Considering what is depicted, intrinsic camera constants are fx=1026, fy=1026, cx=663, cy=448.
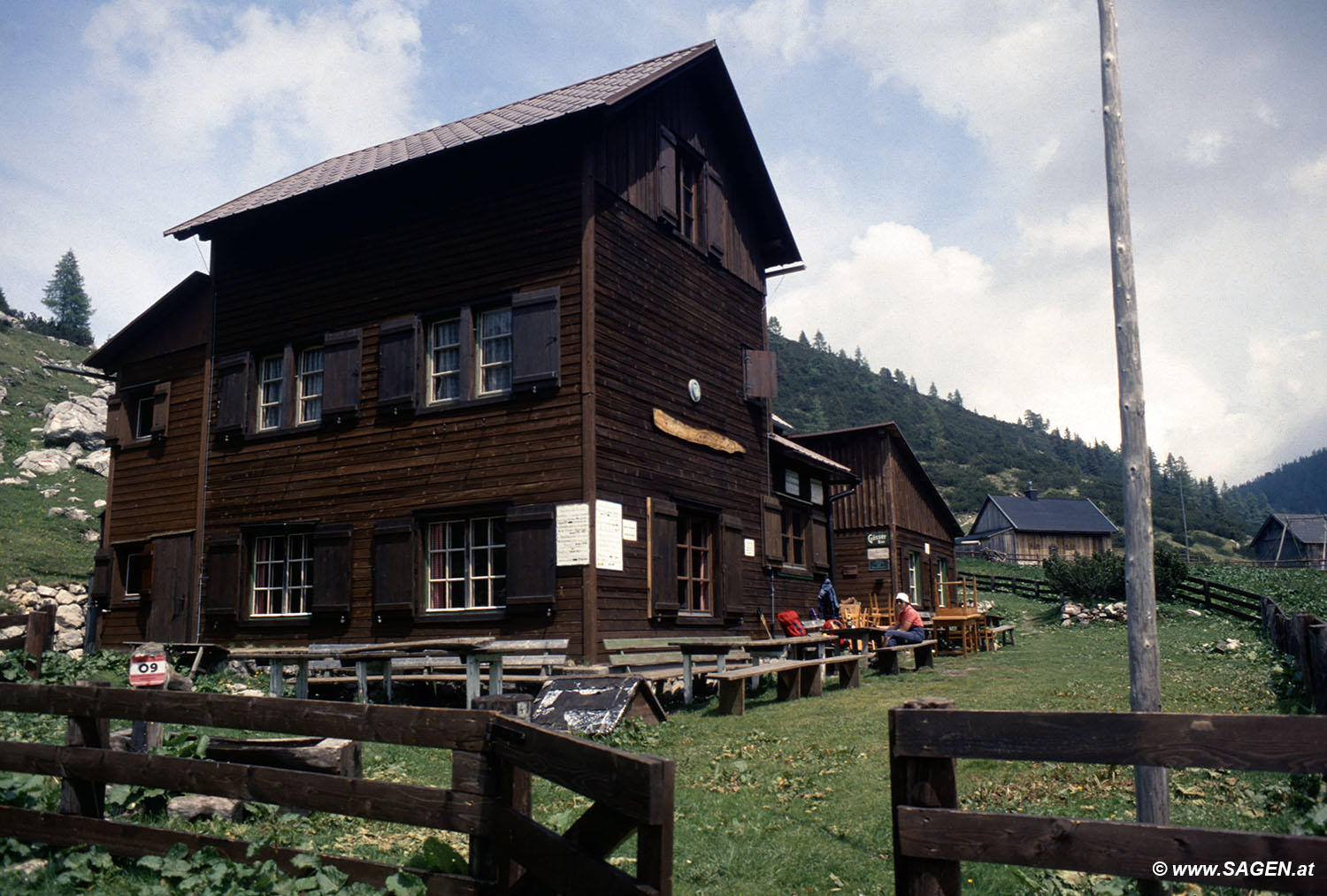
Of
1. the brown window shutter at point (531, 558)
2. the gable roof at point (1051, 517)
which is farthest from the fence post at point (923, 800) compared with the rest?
the gable roof at point (1051, 517)

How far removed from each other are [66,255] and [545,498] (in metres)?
104

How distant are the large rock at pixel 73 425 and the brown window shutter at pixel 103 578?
104 ft

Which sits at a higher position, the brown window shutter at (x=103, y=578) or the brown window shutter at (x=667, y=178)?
the brown window shutter at (x=667, y=178)

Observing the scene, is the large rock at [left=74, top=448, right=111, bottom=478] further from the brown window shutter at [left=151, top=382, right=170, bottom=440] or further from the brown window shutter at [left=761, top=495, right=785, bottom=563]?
the brown window shutter at [left=761, top=495, right=785, bottom=563]

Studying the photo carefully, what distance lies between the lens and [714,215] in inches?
757

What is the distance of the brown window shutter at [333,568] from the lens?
16703 millimetres

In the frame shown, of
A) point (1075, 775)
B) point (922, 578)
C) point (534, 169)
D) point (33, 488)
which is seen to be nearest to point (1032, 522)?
point (922, 578)

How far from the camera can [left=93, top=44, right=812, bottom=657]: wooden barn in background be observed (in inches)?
602

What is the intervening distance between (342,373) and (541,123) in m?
5.46

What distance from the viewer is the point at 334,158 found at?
20.5 metres

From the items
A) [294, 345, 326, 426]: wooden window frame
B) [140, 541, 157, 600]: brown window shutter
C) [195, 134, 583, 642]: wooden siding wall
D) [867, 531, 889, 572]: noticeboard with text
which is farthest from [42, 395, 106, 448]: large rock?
[867, 531, 889, 572]: noticeboard with text

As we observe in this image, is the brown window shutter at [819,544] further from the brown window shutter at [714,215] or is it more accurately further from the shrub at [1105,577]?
the shrub at [1105,577]

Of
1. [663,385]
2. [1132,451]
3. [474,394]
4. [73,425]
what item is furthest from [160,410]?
[73,425]

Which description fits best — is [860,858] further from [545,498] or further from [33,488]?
[33,488]
